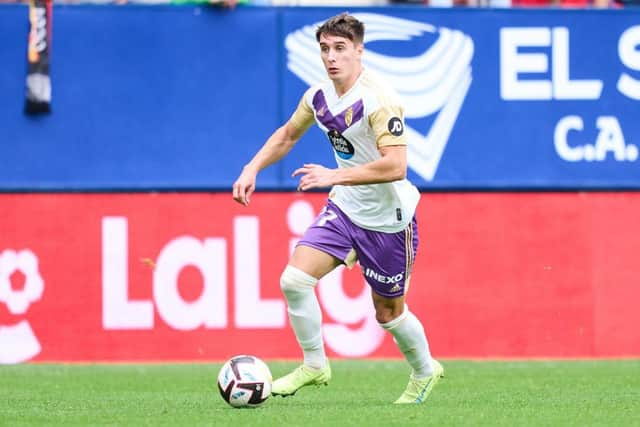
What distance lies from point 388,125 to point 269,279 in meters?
5.04

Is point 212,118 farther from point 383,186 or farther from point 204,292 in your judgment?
point 383,186

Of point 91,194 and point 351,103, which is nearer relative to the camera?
point 351,103

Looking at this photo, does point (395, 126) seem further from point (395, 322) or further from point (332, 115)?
point (395, 322)

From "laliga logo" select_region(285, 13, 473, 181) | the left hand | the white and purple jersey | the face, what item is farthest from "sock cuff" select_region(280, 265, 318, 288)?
"laliga logo" select_region(285, 13, 473, 181)

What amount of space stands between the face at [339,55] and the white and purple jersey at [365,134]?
0.47ft

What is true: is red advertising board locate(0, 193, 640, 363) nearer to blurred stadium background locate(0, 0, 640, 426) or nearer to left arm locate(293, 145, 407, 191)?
blurred stadium background locate(0, 0, 640, 426)

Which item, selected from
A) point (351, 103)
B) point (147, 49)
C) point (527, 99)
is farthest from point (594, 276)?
point (351, 103)

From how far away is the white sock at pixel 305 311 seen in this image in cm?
882

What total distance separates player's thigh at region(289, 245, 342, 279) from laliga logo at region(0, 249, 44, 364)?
4.86 m

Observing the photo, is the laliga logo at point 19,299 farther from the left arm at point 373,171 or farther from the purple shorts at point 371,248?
the left arm at point 373,171

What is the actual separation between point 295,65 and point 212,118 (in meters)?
0.92

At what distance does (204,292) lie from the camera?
1332cm

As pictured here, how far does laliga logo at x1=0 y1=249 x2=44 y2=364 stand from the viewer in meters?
13.1

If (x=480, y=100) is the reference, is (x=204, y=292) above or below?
below
